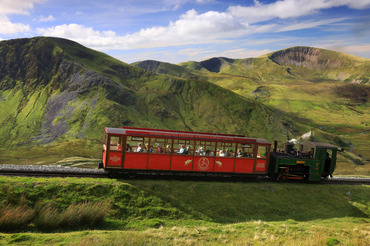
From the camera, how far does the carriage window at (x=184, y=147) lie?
1886 cm

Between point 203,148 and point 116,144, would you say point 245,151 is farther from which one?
point 116,144

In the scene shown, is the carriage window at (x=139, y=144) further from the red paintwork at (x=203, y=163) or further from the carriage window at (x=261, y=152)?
the carriage window at (x=261, y=152)

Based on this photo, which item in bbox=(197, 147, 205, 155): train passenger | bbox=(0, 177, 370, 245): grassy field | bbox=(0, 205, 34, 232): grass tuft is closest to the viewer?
bbox=(0, 205, 34, 232): grass tuft

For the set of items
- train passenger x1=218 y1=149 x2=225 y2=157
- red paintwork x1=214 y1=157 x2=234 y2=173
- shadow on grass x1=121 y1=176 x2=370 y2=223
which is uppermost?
train passenger x1=218 y1=149 x2=225 y2=157

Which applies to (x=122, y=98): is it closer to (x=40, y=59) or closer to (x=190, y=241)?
(x=40, y=59)

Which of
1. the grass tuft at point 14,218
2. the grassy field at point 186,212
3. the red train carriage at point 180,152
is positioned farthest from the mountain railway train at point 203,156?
the grass tuft at point 14,218

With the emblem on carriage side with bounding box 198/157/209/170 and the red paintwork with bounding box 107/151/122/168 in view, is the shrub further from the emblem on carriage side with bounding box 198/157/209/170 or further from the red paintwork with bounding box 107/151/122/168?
the emblem on carriage side with bounding box 198/157/209/170

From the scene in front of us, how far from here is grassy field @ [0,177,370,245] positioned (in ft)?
38.7

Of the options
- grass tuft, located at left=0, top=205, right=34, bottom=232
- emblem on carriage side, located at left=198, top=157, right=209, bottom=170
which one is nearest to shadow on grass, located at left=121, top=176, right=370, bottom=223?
emblem on carriage side, located at left=198, top=157, right=209, bottom=170

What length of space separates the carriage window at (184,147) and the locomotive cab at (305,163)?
7668mm

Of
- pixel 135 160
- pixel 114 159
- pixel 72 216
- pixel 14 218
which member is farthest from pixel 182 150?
pixel 14 218

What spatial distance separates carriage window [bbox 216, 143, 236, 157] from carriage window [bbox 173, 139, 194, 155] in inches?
86.8

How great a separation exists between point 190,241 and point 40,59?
117698 millimetres

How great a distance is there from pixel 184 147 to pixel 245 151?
17.0 ft
